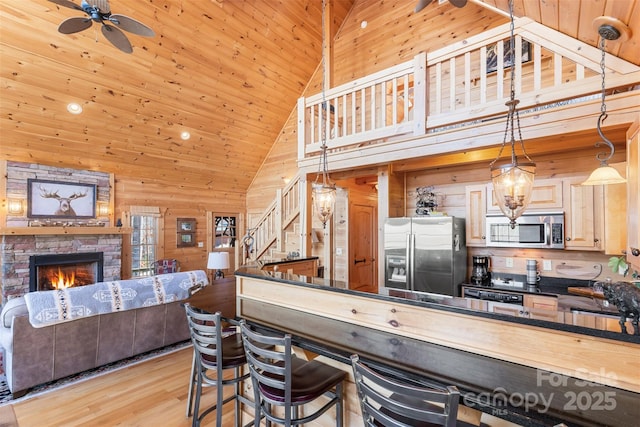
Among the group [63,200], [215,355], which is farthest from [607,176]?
[63,200]

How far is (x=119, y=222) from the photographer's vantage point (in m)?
6.26

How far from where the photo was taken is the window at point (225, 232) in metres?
8.20

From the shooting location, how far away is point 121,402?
2.91m

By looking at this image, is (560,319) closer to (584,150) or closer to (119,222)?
(584,150)

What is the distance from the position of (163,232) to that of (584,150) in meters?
7.62

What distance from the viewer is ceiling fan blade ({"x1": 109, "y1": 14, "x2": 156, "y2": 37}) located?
2.88 metres

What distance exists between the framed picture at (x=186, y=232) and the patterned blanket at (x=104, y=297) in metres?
3.55

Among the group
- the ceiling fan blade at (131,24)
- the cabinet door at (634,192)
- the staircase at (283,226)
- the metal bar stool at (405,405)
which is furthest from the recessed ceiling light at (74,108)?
the cabinet door at (634,192)

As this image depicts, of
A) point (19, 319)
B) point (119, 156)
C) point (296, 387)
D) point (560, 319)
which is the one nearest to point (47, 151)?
point (119, 156)

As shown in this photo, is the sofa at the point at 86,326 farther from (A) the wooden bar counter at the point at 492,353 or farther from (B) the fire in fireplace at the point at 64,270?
(A) the wooden bar counter at the point at 492,353

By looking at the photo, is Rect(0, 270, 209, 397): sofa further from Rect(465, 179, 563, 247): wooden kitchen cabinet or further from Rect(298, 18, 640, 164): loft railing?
Rect(465, 179, 563, 247): wooden kitchen cabinet

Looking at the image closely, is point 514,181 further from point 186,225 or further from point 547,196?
point 186,225

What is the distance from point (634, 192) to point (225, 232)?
7.89 m

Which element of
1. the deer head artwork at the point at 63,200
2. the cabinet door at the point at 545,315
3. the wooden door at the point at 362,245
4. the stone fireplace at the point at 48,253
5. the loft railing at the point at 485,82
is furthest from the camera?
the wooden door at the point at 362,245
